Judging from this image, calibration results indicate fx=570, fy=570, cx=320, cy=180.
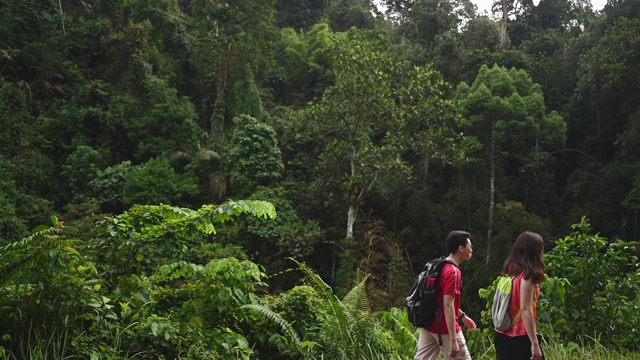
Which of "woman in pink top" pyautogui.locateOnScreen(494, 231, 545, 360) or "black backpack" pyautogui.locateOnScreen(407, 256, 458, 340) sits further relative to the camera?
"black backpack" pyautogui.locateOnScreen(407, 256, 458, 340)

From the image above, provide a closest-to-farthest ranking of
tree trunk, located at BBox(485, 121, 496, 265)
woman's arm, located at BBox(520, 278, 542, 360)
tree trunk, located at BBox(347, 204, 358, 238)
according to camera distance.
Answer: woman's arm, located at BBox(520, 278, 542, 360) < tree trunk, located at BBox(347, 204, 358, 238) < tree trunk, located at BBox(485, 121, 496, 265)

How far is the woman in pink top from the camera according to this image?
3195 mm

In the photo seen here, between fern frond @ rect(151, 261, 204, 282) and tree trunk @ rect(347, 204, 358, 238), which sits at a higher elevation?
fern frond @ rect(151, 261, 204, 282)

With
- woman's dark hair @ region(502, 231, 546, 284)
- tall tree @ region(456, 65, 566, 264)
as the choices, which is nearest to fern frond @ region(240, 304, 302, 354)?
woman's dark hair @ region(502, 231, 546, 284)

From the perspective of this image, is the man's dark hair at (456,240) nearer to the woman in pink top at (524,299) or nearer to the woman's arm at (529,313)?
the woman in pink top at (524,299)

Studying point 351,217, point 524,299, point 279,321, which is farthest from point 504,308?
point 351,217

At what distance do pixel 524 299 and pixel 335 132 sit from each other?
1364cm

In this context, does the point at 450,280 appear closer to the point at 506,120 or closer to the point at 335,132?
A: the point at 335,132

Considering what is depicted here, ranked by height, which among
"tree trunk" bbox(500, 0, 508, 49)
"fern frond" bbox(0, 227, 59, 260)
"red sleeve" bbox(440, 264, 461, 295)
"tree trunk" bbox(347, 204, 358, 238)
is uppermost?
"tree trunk" bbox(500, 0, 508, 49)

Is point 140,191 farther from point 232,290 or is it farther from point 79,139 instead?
point 232,290

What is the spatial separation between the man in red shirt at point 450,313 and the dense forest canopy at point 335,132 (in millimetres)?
10725

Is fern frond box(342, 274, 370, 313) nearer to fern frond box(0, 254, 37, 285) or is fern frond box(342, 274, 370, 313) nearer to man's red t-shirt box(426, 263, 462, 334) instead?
man's red t-shirt box(426, 263, 462, 334)

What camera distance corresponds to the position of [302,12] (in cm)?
3147

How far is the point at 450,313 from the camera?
11.3 ft
